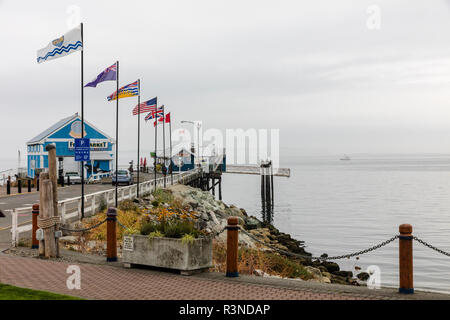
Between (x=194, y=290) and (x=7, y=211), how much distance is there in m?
18.9

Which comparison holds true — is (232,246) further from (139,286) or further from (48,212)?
(48,212)

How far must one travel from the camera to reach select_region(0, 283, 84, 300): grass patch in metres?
8.43

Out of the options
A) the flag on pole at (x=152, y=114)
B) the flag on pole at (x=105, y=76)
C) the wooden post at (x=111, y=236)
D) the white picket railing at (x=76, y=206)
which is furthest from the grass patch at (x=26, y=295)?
the flag on pole at (x=152, y=114)

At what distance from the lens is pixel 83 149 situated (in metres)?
20.9

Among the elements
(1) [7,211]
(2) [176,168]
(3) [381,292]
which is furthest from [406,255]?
(2) [176,168]

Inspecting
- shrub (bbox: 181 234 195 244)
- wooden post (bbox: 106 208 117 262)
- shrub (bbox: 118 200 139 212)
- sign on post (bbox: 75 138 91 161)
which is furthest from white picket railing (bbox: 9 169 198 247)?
shrub (bbox: 181 234 195 244)

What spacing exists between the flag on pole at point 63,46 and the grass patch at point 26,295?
482 inches

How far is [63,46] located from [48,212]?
871 centimetres

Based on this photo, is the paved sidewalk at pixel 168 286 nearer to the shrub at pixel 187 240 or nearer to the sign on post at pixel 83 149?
the shrub at pixel 187 240

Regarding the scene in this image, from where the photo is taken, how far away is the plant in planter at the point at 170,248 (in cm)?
1073

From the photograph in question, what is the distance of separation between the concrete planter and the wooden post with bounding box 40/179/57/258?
99.5 inches

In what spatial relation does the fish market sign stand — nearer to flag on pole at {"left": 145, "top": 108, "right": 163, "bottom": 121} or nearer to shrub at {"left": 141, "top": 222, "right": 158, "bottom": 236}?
flag on pole at {"left": 145, "top": 108, "right": 163, "bottom": 121}
